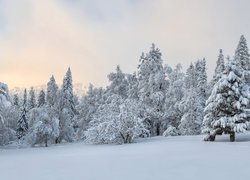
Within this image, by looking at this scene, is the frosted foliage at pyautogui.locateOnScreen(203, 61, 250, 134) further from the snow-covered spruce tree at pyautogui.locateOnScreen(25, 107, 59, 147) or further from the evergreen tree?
the snow-covered spruce tree at pyautogui.locateOnScreen(25, 107, 59, 147)

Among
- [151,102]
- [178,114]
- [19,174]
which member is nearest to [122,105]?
[151,102]

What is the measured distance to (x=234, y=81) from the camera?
26.0 m

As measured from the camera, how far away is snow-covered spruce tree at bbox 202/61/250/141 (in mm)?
24672

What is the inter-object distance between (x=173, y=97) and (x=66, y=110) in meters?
16.6

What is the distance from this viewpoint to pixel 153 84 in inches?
1752

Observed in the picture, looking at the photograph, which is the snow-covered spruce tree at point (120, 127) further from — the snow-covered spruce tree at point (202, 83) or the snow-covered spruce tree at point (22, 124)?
the snow-covered spruce tree at point (22, 124)

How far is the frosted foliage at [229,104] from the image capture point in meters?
24.7

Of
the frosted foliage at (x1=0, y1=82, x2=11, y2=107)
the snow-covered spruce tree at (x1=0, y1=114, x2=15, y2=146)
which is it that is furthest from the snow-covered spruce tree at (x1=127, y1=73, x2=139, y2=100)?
the frosted foliage at (x1=0, y1=82, x2=11, y2=107)

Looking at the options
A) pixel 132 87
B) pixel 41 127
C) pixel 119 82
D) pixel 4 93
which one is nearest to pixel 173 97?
pixel 132 87

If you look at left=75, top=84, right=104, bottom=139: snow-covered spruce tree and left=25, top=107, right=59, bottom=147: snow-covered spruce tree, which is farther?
left=75, top=84, right=104, bottom=139: snow-covered spruce tree

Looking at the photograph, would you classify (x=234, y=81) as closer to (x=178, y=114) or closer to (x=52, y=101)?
(x=178, y=114)

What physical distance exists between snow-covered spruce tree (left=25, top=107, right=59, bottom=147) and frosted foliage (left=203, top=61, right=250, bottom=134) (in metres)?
19.7

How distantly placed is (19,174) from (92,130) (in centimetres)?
1925

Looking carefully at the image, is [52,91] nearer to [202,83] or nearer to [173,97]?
[173,97]
